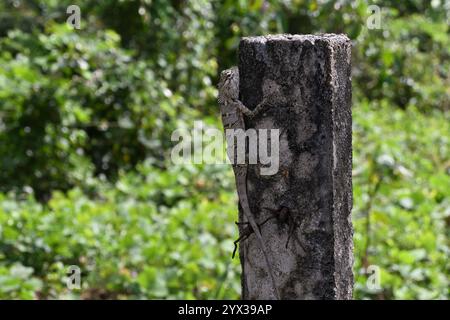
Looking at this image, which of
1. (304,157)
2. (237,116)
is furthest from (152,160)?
(304,157)

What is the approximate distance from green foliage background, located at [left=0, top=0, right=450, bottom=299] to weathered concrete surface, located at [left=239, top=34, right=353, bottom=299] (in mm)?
1912

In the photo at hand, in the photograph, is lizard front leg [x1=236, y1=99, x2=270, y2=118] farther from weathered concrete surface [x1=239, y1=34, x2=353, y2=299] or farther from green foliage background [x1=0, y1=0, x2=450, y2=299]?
green foliage background [x1=0, y1=0, x2=450, y2=299]

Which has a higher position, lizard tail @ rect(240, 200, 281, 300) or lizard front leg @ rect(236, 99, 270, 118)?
lizard front leg @ rect(236, 99, 270, 118)

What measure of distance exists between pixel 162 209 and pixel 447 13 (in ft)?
16.0

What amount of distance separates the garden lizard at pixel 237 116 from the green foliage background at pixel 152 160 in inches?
74.5

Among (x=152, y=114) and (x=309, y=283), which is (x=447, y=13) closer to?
(x=152, y=114)

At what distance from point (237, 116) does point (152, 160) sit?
166 inches

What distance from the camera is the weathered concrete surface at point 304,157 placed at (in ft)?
5.65

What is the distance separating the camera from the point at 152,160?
6012 mm

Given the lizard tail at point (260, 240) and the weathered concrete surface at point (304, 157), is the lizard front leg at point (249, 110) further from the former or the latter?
the lizard tail at point (260, 240)

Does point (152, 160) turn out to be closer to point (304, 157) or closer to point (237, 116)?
point (237, 116)

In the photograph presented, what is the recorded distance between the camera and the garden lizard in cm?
178

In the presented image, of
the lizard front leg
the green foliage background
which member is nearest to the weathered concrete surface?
the lizard front leg

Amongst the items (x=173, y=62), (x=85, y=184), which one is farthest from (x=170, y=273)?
(x=173, y=62)
